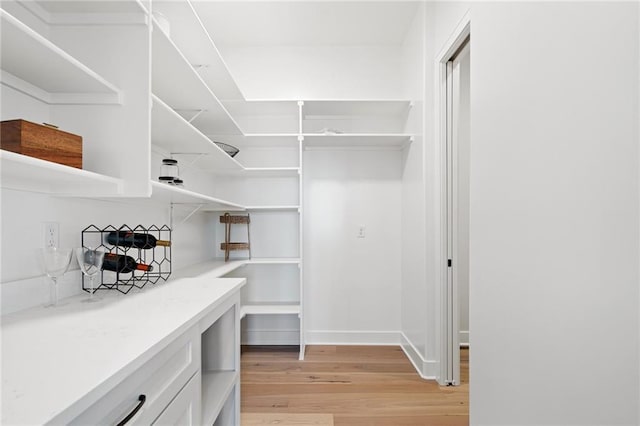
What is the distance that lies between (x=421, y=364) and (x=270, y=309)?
1237 mm

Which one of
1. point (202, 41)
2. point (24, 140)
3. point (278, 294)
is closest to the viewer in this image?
point (24, 140)

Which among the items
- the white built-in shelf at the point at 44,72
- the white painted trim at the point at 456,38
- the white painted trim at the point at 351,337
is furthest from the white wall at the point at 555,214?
the white painted trim at the point at 351,337

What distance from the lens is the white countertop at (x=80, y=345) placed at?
1.82 feet

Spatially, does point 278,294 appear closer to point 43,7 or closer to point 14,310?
point 14,310

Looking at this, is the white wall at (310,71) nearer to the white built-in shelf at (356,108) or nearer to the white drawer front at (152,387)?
the white built-in shelf at (356,108)

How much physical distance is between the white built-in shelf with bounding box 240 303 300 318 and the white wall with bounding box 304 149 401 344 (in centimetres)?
24

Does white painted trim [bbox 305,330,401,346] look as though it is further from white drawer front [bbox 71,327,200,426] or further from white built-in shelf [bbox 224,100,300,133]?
white drawer front [bbox 71,327,200,426]

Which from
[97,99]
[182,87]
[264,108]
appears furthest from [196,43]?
[264,108]

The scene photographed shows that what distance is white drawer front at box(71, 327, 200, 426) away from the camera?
2.18 feet

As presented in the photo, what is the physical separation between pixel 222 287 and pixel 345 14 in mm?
2265

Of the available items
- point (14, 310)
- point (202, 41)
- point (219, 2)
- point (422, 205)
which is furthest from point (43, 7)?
point (422, 205)

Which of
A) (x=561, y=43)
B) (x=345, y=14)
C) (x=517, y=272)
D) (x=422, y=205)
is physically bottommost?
(x=517, y=272)

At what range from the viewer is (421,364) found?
2.46m

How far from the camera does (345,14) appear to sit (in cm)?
265
